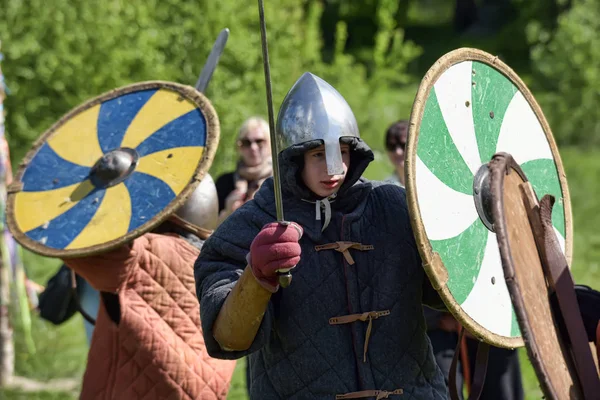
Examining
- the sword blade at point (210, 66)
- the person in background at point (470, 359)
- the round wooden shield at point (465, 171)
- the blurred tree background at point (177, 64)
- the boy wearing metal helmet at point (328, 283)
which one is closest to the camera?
the round wooden shield at point (465, 171)

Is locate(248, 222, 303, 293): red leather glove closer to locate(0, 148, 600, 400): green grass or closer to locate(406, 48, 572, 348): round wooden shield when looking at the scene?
locate(406, 48, 572, 348): round wooden shield

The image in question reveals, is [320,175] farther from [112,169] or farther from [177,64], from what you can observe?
[177,64]

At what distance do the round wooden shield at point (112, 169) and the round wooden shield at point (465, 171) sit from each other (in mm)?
1156

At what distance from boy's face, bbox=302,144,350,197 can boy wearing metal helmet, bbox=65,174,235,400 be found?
109 cm

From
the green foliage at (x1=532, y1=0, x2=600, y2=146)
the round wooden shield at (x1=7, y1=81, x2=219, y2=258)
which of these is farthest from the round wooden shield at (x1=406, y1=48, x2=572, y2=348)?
the green foliage at (x1=532, y1=0, x2=600, y2=146)

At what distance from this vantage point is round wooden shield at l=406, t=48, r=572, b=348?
3338 millimetres

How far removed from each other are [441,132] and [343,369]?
750mm

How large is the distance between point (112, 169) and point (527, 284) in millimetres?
2281

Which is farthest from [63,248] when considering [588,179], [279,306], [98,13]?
[588,179]

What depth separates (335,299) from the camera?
3488mm

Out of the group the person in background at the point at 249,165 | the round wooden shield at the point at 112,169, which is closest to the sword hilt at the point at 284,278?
the round wooden shield at the point at 112,169

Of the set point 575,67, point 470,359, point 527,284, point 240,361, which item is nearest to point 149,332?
point 470,359

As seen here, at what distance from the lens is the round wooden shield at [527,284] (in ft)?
8.64

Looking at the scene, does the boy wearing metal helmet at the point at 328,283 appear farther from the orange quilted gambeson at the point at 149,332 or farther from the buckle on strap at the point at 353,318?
the orange quilted gambeson at the point at 149,332
